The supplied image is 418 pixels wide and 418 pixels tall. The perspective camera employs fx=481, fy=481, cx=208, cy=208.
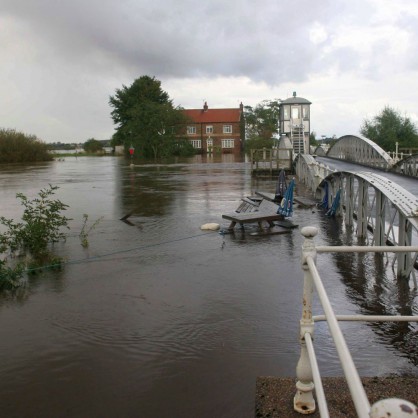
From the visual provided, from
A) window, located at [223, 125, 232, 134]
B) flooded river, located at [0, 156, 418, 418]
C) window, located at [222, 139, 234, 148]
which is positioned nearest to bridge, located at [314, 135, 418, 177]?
flooded river, located at [0, 156, 418, 418]

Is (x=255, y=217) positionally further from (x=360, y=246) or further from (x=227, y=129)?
(x=227, y=129)

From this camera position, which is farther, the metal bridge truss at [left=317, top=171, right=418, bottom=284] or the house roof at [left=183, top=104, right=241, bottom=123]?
the house roof at [left=183, top=104, right=241, bottom=123]

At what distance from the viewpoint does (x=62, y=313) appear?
20.5 feet

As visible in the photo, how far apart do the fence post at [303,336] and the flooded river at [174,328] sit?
0.59 m

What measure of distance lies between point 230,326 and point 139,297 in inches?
67.2

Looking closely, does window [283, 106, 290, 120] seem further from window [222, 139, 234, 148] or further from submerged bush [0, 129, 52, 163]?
window [222, 139, 234, 148]

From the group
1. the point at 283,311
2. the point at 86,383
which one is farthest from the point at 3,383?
the point at 283,311

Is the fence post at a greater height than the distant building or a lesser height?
lesser

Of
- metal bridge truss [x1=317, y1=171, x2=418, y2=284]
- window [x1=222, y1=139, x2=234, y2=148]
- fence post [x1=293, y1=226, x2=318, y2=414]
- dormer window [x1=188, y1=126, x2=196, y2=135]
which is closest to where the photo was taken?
fence post [x1=293, y1=226, x2=318, y2=414]

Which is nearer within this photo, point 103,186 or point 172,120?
point 103,186

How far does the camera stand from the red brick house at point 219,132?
3378 inches

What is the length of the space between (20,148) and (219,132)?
115 feet

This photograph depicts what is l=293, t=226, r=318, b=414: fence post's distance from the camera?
3125 millimetres

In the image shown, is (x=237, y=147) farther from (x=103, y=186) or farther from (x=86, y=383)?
(x=86, y=383)
